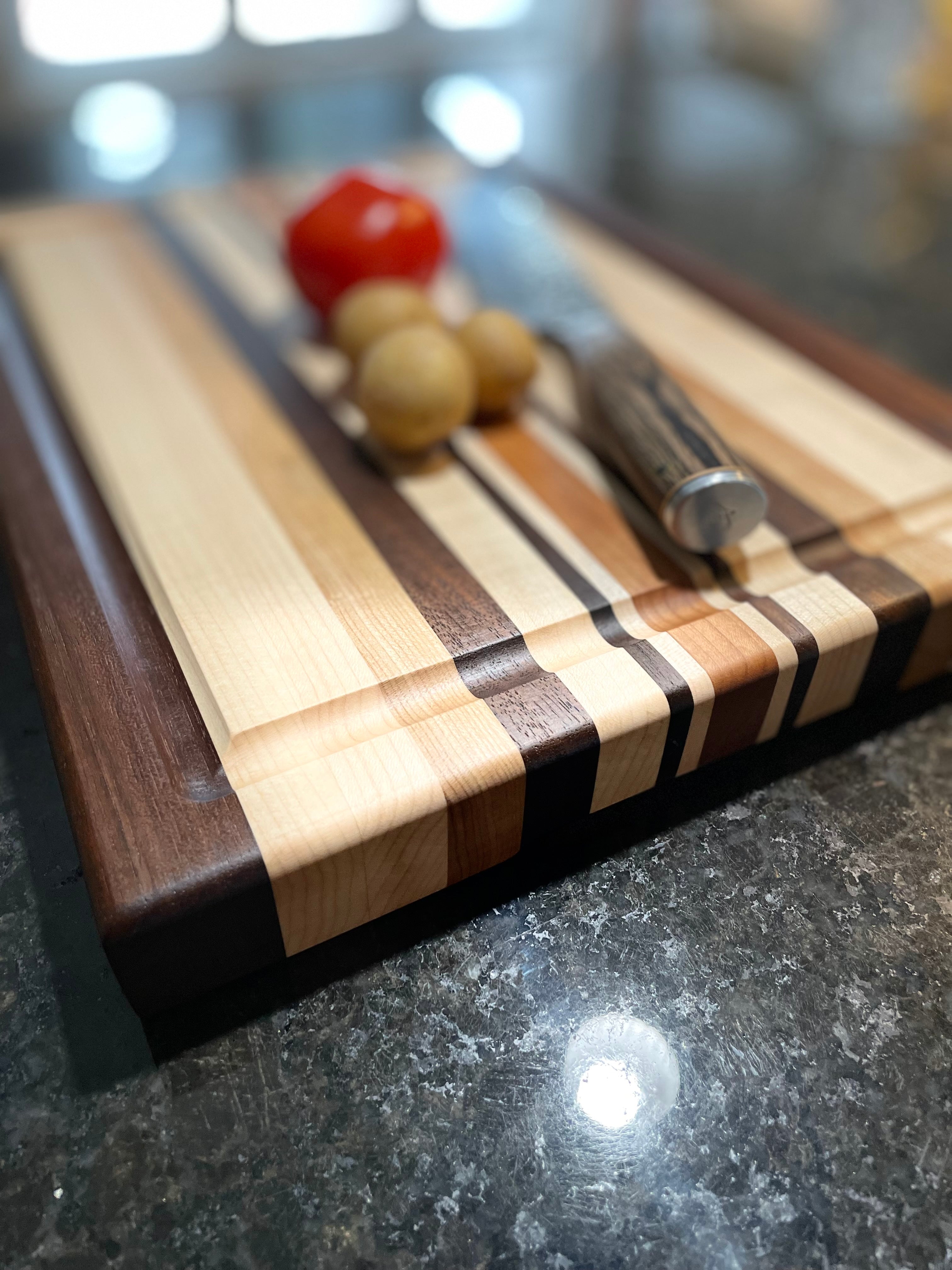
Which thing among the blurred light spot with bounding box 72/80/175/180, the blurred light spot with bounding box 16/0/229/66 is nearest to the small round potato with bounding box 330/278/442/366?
the blurred light spot with bounding box 72/80/175/180

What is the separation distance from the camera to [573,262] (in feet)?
2.90

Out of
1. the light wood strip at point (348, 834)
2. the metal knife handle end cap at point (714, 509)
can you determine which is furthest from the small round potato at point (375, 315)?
the light wood strip at point (348, 834)

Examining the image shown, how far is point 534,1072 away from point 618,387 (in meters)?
0.46

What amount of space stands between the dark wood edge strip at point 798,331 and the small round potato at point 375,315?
1.04 feet

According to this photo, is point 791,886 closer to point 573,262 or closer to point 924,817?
point 924,817

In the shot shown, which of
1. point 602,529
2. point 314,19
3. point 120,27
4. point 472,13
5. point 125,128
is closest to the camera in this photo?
point 602,529

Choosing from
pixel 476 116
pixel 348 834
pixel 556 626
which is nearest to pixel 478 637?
pixel 556 626

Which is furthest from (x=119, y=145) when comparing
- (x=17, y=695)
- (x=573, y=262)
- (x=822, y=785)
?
(x=822, y=785)

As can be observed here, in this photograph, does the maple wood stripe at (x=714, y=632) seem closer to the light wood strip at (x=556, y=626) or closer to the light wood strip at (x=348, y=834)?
the light wood strip at (x=556, y=626)

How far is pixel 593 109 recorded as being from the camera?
5.59 feet

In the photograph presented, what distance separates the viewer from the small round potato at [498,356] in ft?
2.34

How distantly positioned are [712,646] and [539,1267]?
1.02ft

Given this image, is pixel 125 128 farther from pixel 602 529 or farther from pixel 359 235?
pixel 602 529

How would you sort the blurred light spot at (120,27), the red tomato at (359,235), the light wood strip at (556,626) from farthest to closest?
the blurred light spot at (120,27) < the red tomato at (359,235) < the light wood strip at (556,626)
